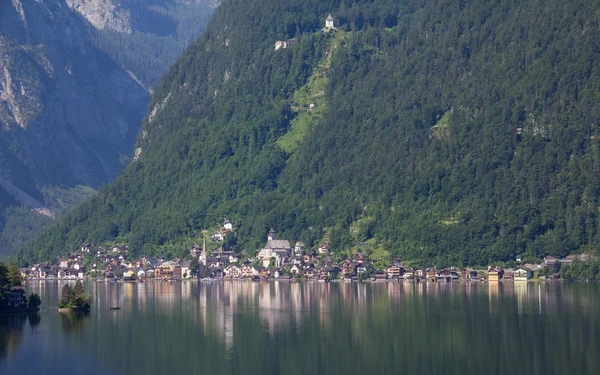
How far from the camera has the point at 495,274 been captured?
185 meters

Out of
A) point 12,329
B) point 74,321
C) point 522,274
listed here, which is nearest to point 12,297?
point 74,321

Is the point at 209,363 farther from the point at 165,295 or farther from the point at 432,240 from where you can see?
the point at 432,240

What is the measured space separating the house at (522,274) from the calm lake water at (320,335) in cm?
2654

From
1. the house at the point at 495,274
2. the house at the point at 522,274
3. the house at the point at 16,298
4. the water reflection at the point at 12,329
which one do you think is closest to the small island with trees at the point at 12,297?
the house at the point at 16,298

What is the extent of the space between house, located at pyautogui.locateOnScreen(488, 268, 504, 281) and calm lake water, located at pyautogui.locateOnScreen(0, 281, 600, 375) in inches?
1096

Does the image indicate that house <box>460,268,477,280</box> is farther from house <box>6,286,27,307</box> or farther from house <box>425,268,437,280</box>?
house <box>6,286,27,307</box>

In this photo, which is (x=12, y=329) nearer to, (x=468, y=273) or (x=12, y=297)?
(x=12, y=297)

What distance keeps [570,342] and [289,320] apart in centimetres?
3115

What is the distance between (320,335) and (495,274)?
80.7m

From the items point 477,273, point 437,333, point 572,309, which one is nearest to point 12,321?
point 437,333

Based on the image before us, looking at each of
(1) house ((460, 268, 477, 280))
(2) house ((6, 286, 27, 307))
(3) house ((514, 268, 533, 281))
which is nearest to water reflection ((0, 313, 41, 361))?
(2) house ((6, 286, 27, 307))

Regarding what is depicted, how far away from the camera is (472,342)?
4040 inches

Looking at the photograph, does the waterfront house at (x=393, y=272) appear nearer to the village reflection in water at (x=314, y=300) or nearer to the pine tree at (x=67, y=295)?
the village reflection in water at (x=314, y=300)

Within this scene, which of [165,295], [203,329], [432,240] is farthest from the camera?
[432,240]
